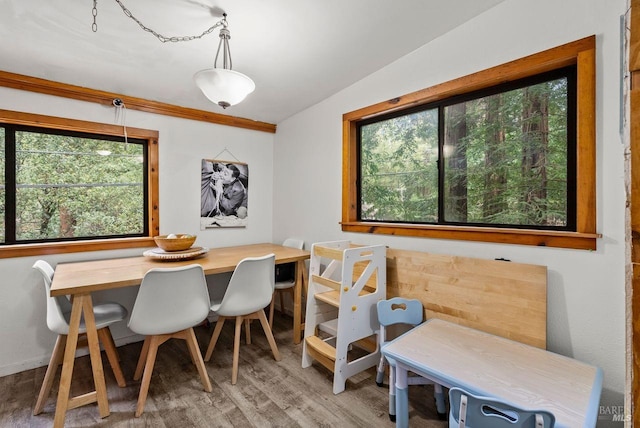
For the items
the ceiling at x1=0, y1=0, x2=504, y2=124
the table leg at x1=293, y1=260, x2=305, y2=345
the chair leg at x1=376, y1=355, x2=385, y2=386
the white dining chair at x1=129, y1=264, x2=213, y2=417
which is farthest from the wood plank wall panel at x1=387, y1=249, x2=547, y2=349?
the ceiling at x1=0, y1=0, x2=504, y2=124

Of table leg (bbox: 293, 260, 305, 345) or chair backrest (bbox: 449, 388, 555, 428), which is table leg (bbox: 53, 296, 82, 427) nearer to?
table leg (bbox: 293, 260, 305, 345)

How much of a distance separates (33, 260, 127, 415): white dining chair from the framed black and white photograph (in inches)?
49.0

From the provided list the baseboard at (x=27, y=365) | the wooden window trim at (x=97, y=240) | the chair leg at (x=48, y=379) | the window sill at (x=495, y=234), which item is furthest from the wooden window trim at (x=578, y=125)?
the baseboard at (x=27, y=365)

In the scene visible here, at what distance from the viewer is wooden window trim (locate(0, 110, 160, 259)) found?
224cm

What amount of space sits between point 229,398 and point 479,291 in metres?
1.67

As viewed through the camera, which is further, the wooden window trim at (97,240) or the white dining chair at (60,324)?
the wooden window trim at (97,240)

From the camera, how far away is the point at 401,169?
239 cm

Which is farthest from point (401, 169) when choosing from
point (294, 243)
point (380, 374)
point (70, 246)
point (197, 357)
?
point (70, 246)

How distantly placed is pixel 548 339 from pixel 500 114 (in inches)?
51.1

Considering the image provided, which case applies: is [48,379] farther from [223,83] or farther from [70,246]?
[223,83]

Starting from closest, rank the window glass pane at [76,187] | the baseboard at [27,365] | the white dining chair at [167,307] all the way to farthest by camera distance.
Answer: the white dining chair at [167,307] < the baseboard at [27,365] < the window glass pane at [76,187]

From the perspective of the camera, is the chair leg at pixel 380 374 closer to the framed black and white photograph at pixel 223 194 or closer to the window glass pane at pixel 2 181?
the framed black and white photograph at pixel 223 194

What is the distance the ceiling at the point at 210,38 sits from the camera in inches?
63.7

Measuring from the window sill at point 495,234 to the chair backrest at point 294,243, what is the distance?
0.85 meters
